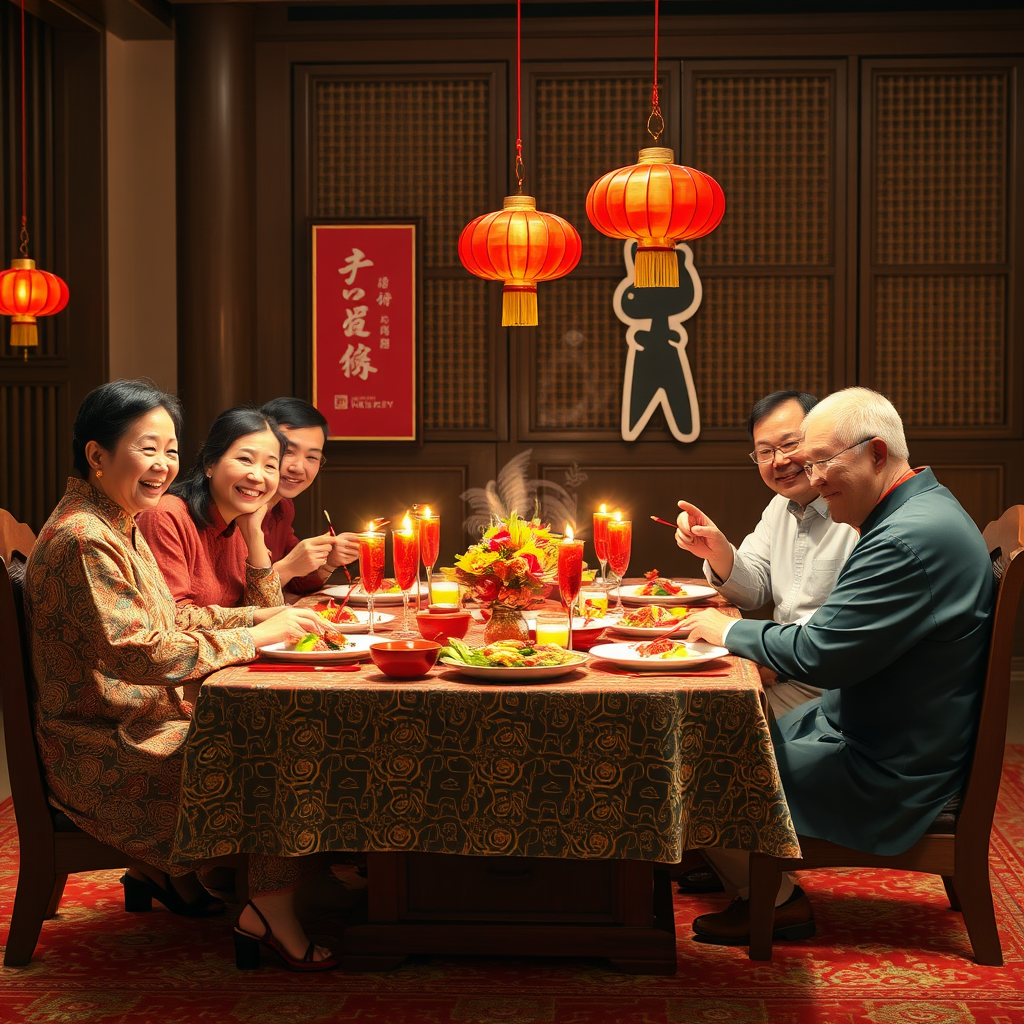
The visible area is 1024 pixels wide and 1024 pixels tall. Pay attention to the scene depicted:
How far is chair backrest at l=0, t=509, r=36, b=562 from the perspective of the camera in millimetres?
2365

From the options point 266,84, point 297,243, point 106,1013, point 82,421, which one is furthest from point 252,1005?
point 266,84

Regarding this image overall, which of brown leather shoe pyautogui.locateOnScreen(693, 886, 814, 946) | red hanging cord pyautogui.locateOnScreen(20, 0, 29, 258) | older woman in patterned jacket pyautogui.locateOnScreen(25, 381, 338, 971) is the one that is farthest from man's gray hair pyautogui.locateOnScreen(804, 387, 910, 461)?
red hanging cord pyautogui.locateOnScreen(20, 0, 29, 258)

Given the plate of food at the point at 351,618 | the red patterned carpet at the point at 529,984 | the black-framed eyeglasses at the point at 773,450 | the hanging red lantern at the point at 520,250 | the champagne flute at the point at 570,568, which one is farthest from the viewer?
the hanging red lantern at the point at 520,250

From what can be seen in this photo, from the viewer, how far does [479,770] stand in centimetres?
203

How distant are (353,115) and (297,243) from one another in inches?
23.2

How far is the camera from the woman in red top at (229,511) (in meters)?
2.75

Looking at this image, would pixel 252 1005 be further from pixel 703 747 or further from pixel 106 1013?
pixel 703 747

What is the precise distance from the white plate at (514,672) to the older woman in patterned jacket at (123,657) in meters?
0.41

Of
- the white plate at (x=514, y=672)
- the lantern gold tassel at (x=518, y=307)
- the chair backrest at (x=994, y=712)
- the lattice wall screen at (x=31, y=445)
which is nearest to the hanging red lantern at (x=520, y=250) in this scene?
the lantern gold tassel at (x=518, y=307)

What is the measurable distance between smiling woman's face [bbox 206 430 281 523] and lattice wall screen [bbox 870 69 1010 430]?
3.05 metres

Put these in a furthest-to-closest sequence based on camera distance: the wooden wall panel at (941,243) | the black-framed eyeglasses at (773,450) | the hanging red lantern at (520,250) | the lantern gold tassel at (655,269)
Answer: the wooden wall panel at (941,243) → the hanging red lantern at (520,250) → the black-framed eyeglasses at (773,450) → the lantern gold tassel at (655,269)

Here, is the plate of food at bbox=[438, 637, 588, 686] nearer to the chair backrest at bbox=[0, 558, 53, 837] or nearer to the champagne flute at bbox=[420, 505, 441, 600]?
the champagne flute at bbox=[420, 505, 441, 600]

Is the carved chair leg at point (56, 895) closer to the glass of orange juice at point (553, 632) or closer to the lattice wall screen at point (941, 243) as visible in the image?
the glass of orange juice at point (553, 632)

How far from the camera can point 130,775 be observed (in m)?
2.16
